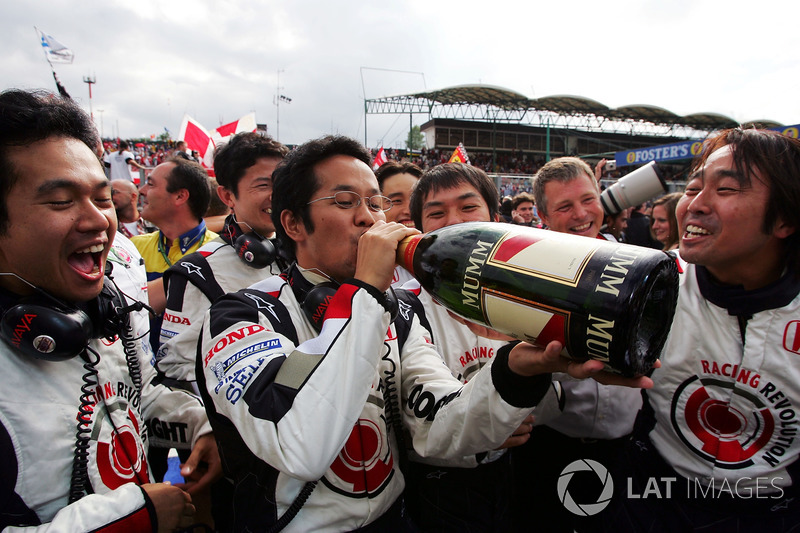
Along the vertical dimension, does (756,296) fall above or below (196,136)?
below

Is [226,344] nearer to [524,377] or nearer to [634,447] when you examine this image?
[524,377]

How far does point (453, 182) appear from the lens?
2.40 metres

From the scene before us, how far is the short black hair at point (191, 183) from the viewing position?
3623 millimetres

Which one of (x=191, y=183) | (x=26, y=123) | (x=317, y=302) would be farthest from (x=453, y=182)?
(x=191, y=183)

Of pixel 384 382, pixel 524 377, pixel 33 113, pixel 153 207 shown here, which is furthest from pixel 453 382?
pixel 153 207

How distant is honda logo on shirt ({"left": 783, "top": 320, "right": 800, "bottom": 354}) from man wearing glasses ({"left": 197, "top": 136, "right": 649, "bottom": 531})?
1.12 m

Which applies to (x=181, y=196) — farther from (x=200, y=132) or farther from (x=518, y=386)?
(x=200, y=132)

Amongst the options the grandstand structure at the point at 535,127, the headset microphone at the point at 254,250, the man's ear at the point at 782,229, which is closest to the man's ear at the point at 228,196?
the headset microphone at the point at 254,250

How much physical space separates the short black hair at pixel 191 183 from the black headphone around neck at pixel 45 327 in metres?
2.51

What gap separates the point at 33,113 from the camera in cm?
126

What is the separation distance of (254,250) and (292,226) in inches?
40.1

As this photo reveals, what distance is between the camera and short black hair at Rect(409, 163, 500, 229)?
242 cm

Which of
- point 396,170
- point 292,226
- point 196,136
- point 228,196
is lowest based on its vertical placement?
point 292,226

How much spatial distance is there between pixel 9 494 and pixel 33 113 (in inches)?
41.9
